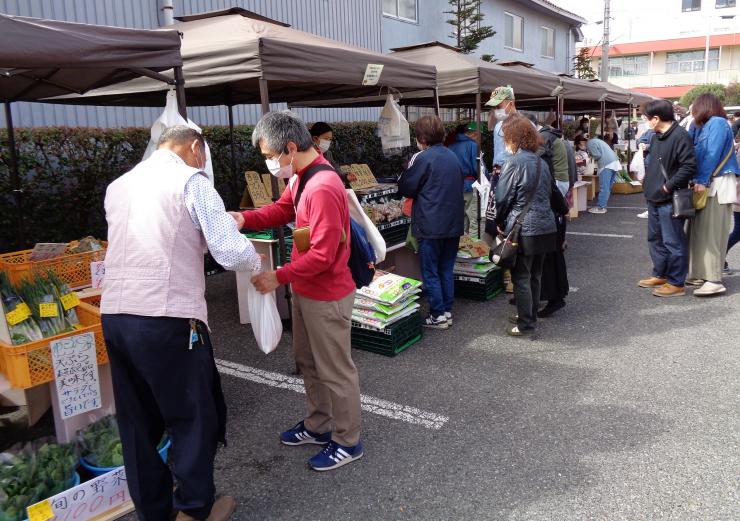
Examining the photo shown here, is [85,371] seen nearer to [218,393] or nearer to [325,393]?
[218,393]

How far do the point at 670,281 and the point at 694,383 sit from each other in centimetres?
225

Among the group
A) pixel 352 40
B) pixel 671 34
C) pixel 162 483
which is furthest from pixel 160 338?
pixel 671 34

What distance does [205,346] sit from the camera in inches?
96.8

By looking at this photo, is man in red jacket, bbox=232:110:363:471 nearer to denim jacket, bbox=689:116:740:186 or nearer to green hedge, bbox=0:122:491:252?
green hedge, bbox=0:122:491:252

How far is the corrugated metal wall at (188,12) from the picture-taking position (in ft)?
21.9

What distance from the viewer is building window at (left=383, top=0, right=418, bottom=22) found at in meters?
13.7

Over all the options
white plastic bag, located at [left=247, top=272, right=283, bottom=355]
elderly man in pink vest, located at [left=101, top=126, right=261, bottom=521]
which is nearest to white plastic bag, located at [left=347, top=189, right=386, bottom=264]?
white plastic bag, located at [left=247, top=272, right=283, bottom=355]

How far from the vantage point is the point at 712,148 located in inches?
220

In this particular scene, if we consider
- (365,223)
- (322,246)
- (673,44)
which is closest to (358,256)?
(365,223)

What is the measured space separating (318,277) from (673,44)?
50.8 metres

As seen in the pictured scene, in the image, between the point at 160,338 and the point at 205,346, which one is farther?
the point at 205,346

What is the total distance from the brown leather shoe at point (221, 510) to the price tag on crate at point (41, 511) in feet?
1.74

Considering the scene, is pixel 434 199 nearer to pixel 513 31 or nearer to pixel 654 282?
pixel 654 282

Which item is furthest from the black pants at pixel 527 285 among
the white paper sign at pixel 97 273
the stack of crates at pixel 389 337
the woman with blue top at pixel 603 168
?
the woman with blue top at pixel 603 168
